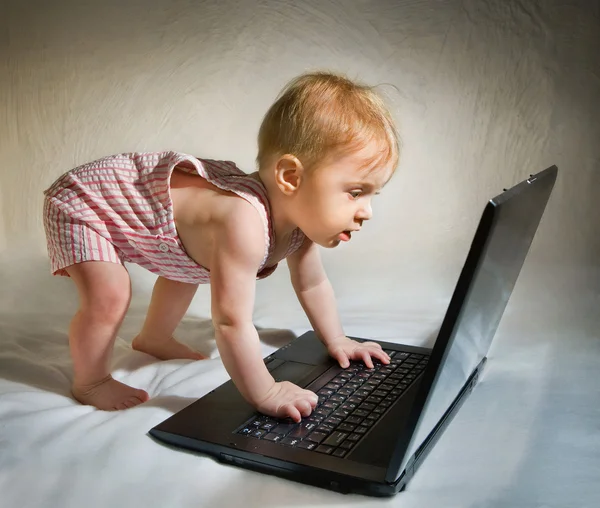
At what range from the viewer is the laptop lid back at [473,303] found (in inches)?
31.7

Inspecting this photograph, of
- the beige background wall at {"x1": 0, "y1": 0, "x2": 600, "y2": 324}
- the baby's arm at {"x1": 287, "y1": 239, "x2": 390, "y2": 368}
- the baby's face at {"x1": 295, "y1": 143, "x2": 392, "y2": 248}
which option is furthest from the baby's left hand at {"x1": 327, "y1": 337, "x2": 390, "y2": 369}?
the beige background wall at {"x1": 0, "y1": 0, "x2": 600, "y2": 324}

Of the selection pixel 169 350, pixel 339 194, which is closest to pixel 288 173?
pixel 339 194

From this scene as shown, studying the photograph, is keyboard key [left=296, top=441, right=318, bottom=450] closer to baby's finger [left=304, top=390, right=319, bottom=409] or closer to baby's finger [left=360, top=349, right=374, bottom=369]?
baby's finger [left=304, top=390, right=319, bottom=409]

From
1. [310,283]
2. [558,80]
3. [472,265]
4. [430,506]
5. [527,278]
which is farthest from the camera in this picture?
[558,80]

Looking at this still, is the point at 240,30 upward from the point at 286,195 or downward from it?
upward

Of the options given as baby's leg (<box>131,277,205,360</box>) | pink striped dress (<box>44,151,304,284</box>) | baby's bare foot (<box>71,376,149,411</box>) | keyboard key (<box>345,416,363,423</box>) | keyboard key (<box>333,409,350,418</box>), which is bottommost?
baby's bare foot (<box>71,376,149,411</box>)

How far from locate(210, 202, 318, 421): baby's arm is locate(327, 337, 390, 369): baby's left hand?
0.17 meters

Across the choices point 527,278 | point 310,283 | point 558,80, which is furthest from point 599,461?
point 558,80

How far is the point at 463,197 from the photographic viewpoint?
196 centimetres

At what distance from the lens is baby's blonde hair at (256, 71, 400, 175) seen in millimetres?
1083

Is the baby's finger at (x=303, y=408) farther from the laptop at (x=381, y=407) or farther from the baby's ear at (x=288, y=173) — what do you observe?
the baby's ear at (x=288, y=173)

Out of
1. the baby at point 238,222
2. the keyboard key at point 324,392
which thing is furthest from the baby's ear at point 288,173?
the keyboard key at point 324,392

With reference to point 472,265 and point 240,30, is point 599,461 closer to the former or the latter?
point 472,265

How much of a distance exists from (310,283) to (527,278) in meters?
0.66
